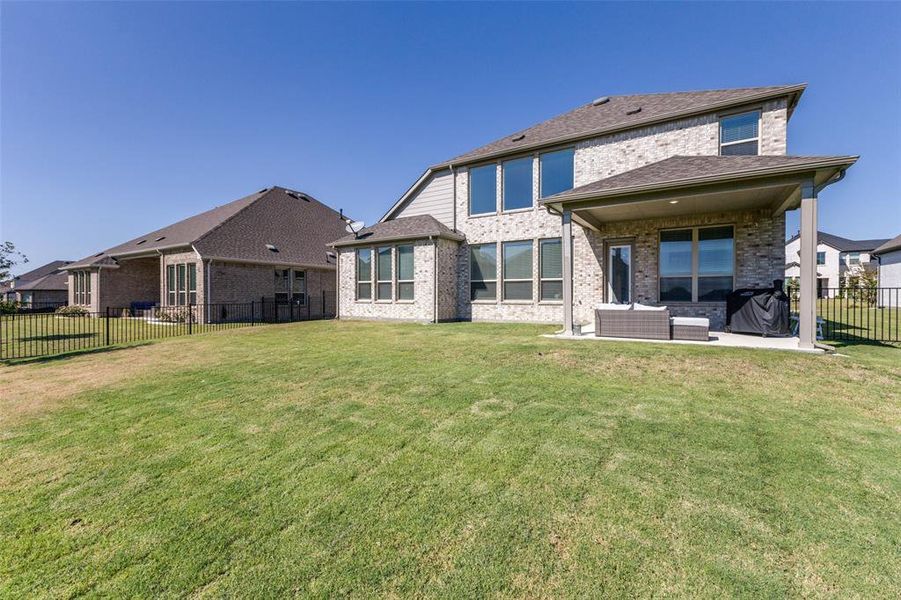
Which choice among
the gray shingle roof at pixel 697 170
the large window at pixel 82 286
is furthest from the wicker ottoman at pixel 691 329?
the large window at pixel 82 286

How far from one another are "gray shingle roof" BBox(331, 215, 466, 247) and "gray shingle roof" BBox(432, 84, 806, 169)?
2495 millimetres

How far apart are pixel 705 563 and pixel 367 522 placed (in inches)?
74.5

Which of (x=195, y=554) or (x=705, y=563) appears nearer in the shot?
(x=705, y=563)

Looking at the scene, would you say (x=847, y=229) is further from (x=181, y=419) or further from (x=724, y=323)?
(x=181, y=419)

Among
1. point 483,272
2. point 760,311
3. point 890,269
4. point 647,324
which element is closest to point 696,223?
point 760,311

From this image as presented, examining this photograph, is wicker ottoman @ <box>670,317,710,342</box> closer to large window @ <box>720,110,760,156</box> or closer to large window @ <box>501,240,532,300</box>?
large window @ <box>501,240,532,300</box>

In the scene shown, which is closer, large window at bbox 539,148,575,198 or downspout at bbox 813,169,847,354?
downspout at bbox 813,169,847,354

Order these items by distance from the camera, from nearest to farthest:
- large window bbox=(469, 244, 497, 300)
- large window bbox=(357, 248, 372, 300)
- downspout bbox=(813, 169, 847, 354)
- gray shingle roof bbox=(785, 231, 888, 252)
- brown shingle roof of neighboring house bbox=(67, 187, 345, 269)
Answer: downspout bbox=(813, 169, 847, 354) → large window bbox=(469, 244, 497, 300) → large window bbox=(357, 248, 372, 300) → brown shingle roof of neighboring house bbox=(67, 187, 345, 269) → gray shingle roof bbox=(785, 231, 888, 252)

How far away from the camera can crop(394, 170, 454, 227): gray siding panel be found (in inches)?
595

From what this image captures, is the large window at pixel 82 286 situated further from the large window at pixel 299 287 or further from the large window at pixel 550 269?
the large window at pixel 550 269

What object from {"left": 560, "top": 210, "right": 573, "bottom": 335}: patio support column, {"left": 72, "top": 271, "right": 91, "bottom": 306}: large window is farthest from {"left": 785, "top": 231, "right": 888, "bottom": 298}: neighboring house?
{"left": 72, "top": 271, "right": 91, "bottom": 306}: large window

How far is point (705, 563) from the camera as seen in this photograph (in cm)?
187

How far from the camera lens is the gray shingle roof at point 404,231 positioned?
1391 cm

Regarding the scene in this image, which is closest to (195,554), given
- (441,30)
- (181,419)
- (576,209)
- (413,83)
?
(181,419)
